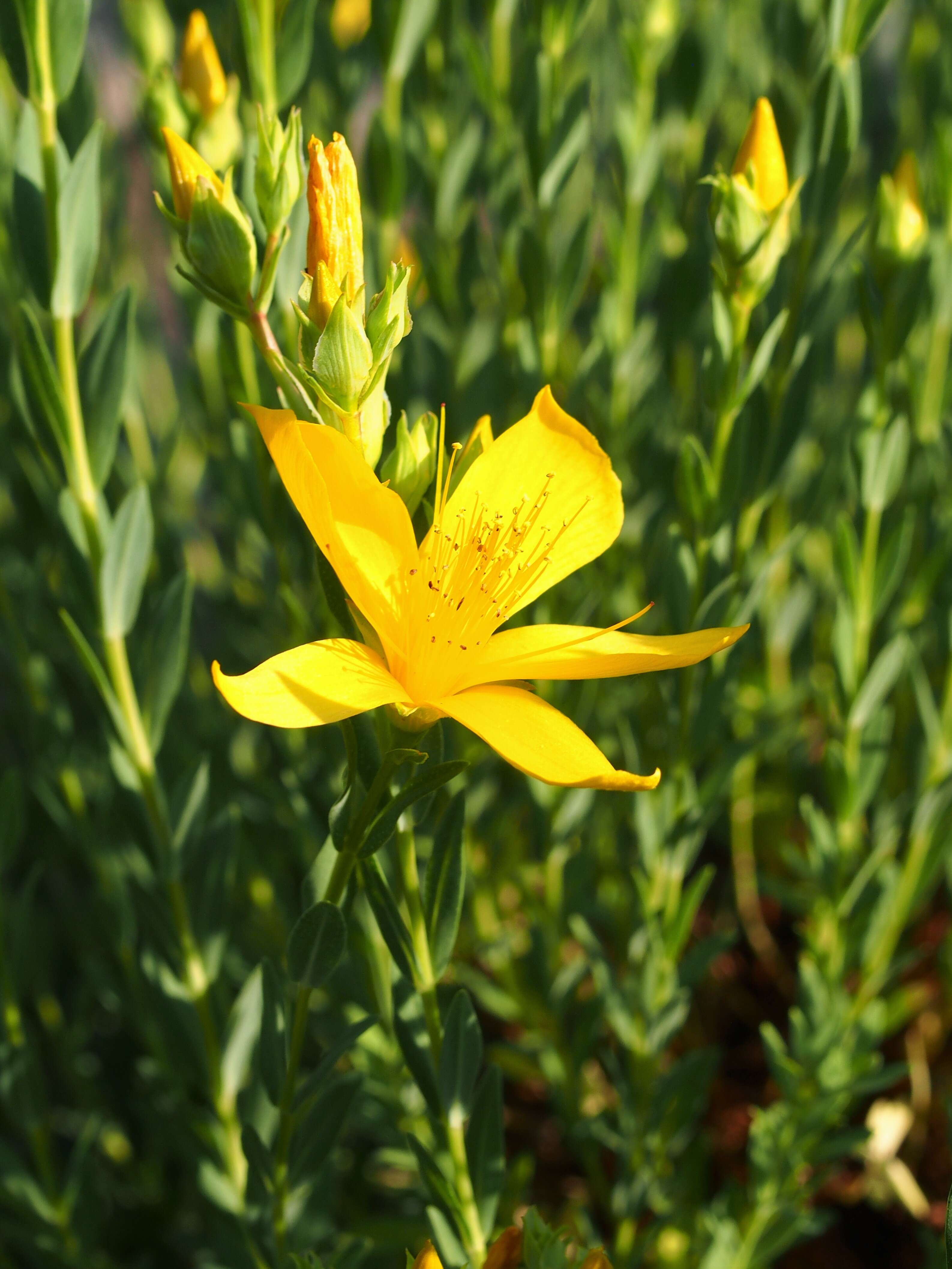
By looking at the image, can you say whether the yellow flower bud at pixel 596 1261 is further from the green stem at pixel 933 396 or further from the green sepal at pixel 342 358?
the green stem at pixel 933 396

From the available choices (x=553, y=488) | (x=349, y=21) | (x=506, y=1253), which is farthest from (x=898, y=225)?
(x=349, y=21)

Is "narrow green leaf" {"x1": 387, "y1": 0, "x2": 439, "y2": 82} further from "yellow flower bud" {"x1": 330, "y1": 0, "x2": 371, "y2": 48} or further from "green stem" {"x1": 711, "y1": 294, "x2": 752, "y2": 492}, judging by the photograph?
"green stem" {"x1": 711, "y1": 294, "x2": 752, "y2": 492}

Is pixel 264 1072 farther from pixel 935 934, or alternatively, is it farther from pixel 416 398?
pixel 935 934

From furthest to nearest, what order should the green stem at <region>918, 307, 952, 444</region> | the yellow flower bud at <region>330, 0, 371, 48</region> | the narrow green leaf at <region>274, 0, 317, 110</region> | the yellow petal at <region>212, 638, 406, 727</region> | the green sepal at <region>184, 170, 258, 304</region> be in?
the yellow flower bud at <region>330, 0, 371, 48</region> < the green stem at <region>918, 307, 952, 444</region> < the narrow green leaf at <region>274, 0, 317, 110</region> < the green sepal at <region>184, 170, 258, 304</region> < the yellow petal at <region>212, 638, 406, 727</region>

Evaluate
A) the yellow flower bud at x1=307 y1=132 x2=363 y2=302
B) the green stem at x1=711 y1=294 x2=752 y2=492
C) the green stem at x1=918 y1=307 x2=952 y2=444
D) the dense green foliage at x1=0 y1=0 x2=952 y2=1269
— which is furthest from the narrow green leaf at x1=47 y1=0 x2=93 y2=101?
the green stem at x1=918 y1=307 x2=952 y2=444

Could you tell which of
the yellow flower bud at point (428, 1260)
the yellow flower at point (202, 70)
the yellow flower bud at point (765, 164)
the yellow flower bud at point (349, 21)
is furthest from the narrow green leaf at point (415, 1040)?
the yellow flower bud at point (349, 21)

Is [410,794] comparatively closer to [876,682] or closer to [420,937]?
[420,937]
